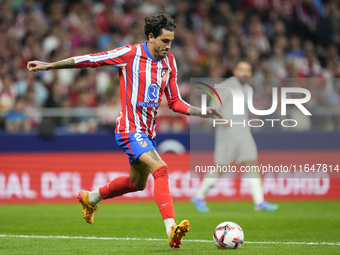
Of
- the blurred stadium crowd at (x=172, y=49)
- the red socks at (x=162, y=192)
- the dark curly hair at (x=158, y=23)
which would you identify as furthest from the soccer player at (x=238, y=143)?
the red socks at (x=162, y=192)

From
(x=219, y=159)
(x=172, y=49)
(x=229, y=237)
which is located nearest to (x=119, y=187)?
(x=229, y=237)

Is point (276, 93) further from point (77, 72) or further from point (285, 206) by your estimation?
point (77, 72)

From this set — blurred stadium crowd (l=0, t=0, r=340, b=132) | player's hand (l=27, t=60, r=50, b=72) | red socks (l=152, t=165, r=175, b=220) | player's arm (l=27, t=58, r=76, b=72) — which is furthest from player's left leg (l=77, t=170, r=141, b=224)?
blurred stadium crowd (l=0, t=0, r=340, b=132)

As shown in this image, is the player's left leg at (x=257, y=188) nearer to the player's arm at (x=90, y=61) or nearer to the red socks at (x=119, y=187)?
the red socks at (x=119, y=187)

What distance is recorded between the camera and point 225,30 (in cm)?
1706

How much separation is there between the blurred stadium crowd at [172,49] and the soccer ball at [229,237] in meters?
7.53

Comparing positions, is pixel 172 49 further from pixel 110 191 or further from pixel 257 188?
pixel 110 191

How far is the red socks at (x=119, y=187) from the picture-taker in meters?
6.95

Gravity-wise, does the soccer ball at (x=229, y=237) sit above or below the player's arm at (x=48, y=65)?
below

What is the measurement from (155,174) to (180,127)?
7.60 m

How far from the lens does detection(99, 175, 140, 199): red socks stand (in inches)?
273

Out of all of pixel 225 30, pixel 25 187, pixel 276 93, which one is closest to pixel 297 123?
pixel 276 93

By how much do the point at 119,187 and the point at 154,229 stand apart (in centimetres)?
145

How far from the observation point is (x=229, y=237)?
609cm
